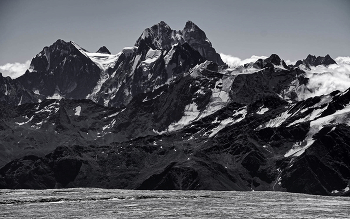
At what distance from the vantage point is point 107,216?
10244 cm

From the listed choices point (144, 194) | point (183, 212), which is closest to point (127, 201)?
point (144, 194)

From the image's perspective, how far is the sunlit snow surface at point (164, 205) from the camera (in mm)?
104125

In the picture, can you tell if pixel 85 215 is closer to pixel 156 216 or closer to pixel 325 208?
pixel 156 216

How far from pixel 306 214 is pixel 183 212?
18029 millimetres

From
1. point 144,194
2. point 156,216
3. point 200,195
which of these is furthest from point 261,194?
point 156,216

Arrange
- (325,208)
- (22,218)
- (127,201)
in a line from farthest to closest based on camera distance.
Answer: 1. (127,201)
2. (325,208)
3. (22,218)

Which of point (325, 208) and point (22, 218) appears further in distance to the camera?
point (325, 208)

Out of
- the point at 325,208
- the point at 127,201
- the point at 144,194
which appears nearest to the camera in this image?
the point at 325,208

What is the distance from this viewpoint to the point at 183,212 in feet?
348

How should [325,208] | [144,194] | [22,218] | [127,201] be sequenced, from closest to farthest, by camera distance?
[22,218] < [325,208] < [127,201] < [144,194]

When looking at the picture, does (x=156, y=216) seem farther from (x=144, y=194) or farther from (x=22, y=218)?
(x=144, y=194)

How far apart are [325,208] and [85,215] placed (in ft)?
125

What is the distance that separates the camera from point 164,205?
4567 inches

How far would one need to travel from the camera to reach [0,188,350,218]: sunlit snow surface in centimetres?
10412
